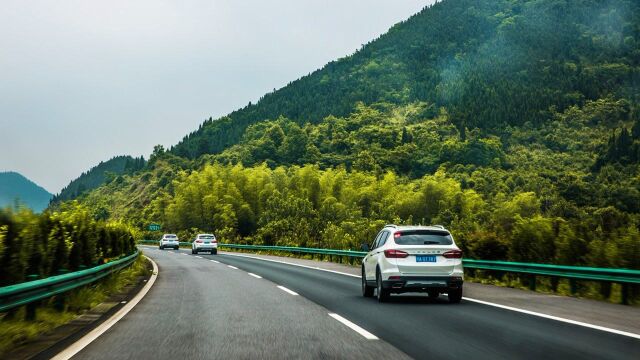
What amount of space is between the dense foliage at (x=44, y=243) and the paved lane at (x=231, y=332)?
5.69ft

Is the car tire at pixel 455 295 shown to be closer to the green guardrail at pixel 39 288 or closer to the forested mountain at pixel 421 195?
the forested mountain at pixel 421 195

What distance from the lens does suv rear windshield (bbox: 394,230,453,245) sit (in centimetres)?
1368

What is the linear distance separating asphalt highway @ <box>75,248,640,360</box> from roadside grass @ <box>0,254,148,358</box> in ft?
3.23

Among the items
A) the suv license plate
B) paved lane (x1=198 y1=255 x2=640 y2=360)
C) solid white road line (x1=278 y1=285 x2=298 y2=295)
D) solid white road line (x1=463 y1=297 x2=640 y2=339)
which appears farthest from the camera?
solid white road line (x1=278 y1=285 x2=298 y2=295)

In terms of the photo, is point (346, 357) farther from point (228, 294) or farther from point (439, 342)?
point (228, 294)

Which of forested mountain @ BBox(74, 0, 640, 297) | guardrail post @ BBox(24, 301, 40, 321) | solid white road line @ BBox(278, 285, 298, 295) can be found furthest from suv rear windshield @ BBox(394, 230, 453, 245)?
guardrail post @ BBox(24, 301, 40, 321)

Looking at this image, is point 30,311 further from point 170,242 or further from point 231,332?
point 170,242

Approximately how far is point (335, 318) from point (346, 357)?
140 inches

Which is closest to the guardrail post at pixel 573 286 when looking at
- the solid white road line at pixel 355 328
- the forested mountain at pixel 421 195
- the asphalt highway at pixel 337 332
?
the forested mountain at pixel 421 195

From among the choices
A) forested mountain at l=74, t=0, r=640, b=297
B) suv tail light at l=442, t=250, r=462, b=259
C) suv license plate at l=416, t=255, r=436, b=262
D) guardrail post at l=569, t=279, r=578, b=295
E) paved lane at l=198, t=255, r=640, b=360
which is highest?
forested mountain at l=74, t=0, r=640, b=297

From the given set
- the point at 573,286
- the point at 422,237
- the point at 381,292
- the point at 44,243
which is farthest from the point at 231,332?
the point at 573,286

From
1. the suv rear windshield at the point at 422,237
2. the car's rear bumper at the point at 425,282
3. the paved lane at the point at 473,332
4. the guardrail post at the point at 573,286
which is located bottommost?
the paved lane at the point at 473,332

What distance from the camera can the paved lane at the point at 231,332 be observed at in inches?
300

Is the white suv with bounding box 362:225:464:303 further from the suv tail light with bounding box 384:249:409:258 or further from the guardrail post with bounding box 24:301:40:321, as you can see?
the guardrail post with bounding box 24:301:40:321
